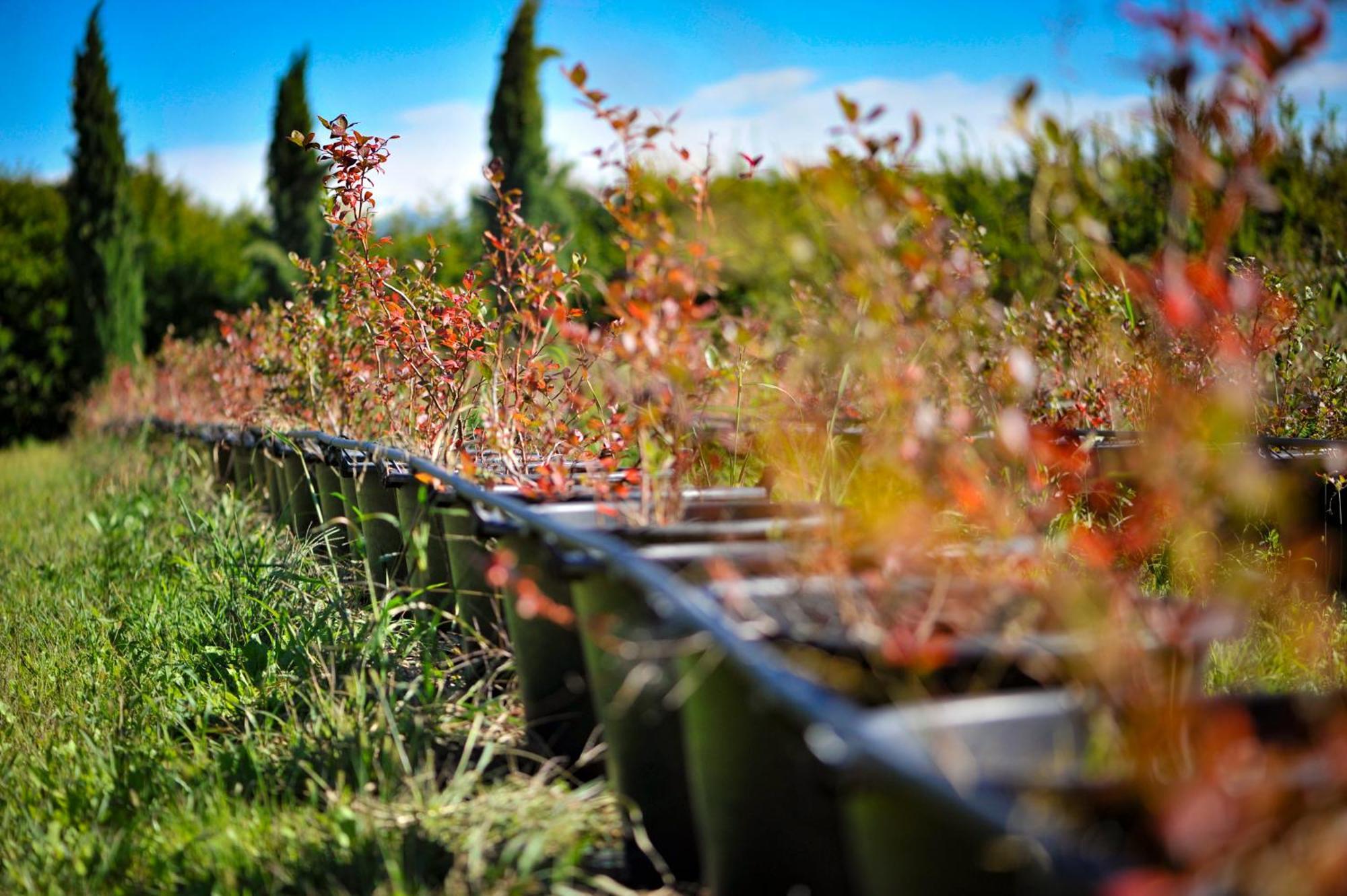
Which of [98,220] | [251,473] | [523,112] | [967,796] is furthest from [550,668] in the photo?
[98,220]

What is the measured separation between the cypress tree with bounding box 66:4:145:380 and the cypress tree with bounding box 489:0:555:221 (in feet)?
15.9

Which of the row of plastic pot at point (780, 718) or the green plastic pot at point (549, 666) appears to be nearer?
the row of plastic pot at point (780, 718)

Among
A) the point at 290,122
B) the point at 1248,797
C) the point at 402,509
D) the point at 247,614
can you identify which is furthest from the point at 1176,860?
the point at 290,122

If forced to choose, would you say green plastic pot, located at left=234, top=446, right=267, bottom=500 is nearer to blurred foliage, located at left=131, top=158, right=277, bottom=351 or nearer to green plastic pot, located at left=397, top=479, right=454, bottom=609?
green plastic pot, located at left=397, top=479, right=454, bottom=609

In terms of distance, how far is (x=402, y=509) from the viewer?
2725mm

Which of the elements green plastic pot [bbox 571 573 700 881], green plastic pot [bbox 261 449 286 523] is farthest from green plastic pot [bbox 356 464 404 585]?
green plastic pot [bbox 571 573 700 881]

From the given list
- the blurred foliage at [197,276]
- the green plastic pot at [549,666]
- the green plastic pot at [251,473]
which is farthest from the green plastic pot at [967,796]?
the blurred foliage at [197,276]

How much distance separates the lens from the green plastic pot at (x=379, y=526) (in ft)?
9.82

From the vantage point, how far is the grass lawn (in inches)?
67.2

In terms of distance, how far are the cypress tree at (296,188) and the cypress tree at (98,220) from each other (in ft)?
6.02

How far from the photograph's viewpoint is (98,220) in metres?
14.4

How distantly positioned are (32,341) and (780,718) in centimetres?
1693

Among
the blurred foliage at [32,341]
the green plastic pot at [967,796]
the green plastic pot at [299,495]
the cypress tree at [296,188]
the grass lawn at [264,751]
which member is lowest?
the grass lawn at [264,751]

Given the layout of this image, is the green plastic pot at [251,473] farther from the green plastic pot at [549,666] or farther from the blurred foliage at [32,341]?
the blurred foliage at [32,341]
